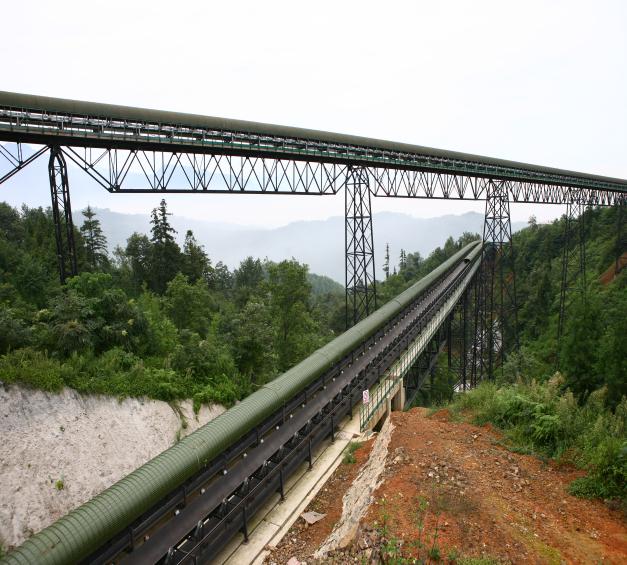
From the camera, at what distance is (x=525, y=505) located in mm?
7652

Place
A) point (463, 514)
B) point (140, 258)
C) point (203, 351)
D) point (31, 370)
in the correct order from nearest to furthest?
point (463, 514)
point (31, 370)
point (203, 351)
point (140, 258)

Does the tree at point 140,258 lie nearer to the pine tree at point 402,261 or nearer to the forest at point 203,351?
the forest at point 203,351

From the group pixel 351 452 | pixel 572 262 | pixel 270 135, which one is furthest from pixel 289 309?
pixel 572 262

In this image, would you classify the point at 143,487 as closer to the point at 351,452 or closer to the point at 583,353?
the point at 351,452

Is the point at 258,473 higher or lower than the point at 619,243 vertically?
lower

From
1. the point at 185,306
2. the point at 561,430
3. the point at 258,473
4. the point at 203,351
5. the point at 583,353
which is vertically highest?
the point at 185,306

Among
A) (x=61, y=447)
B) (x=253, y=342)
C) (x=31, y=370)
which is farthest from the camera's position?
(x=253, y=342)

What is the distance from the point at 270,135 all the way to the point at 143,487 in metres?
15.8

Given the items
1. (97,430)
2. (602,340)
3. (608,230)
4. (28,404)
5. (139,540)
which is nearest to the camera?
(139,540)

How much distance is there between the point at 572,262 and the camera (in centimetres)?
5759

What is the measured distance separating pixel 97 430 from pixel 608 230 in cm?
7237

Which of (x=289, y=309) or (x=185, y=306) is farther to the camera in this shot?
(x=289, y=309)

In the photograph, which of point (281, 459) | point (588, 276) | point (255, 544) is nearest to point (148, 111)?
point (281, 459)

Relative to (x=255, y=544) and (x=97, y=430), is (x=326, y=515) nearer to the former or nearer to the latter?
(x=255, y=544)
